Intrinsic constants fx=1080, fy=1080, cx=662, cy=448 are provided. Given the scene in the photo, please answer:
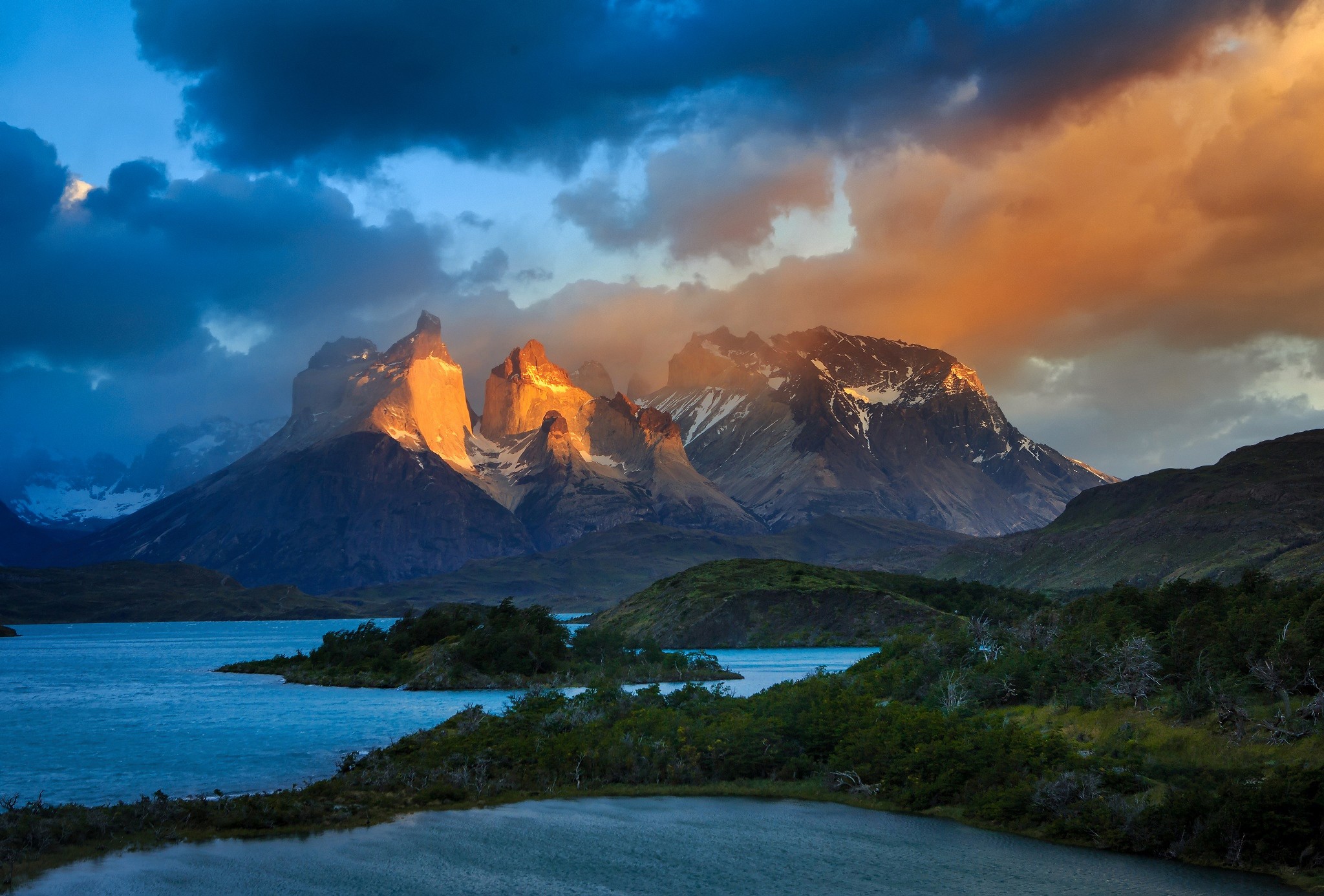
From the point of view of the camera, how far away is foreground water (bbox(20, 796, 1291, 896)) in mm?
38375

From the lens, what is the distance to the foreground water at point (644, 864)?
38.4 meters

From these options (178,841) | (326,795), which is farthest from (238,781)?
(178,841)

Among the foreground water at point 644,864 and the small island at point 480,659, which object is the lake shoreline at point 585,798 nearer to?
the foreground water at point 644,864

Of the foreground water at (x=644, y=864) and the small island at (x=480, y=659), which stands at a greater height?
the small island at (x=480, y=659)

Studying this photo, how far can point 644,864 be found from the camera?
42.2 m

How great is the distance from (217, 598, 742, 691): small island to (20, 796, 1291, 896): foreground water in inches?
2902

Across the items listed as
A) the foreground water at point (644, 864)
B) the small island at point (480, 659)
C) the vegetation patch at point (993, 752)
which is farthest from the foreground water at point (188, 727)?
the foreground water at point (644, 864)

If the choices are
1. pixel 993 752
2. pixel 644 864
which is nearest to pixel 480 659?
pixel 993 752

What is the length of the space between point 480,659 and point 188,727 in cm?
4471

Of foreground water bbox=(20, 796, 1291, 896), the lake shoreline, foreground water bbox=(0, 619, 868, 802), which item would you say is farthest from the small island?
foreground water bbox=(20, 796, 1291, 896)

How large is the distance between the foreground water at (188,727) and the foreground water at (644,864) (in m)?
19.5

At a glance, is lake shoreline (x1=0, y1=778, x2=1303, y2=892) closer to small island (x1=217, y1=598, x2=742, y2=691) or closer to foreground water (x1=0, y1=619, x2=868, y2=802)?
foreground water (x1=0, y1=619, x2=868, y2=802)

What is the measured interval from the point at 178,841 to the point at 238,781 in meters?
19.7

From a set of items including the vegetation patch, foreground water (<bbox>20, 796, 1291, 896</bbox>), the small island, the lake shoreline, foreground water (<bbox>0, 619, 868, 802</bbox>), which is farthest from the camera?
the small island
